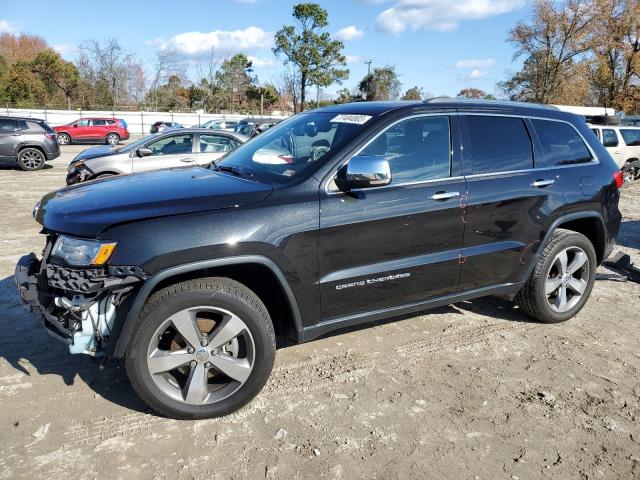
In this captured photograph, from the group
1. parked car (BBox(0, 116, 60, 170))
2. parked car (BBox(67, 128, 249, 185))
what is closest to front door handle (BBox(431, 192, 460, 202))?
parked car (BBox(67, 128, 249, 185))

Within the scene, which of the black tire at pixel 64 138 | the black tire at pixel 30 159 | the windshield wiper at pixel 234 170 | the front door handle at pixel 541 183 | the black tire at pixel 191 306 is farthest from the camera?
the black tire at pixel 64 138

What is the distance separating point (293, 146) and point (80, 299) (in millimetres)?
1744

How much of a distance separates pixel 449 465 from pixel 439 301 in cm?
132

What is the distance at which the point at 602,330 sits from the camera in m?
4.33

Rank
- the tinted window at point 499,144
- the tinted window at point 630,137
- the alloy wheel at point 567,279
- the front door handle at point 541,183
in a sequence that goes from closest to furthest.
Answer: the tinted window at point 499,144, the front door handle at point 541,183, the alloy wheel at point 567,279, the tinted window at point 630,137

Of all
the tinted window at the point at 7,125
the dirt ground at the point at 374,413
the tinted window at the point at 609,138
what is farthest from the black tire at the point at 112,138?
the dirt ground at the point at 374,413

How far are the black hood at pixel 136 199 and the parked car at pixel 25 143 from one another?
13743mm

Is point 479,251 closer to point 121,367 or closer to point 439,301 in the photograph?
point 439,301

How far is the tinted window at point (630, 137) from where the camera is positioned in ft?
45.3

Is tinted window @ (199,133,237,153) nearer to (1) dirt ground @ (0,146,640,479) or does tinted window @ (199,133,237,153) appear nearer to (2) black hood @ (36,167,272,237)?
(1) dirt ground @ (0,146,640,479)

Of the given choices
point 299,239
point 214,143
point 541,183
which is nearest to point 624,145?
point 214,143

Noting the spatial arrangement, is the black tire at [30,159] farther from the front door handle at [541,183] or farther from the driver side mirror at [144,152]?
the front door handle at [541,183]

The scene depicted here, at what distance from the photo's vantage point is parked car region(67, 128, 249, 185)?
30.3 feet

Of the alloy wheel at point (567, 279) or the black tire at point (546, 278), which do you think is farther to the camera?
the alloy wheel at point (567, 279)
